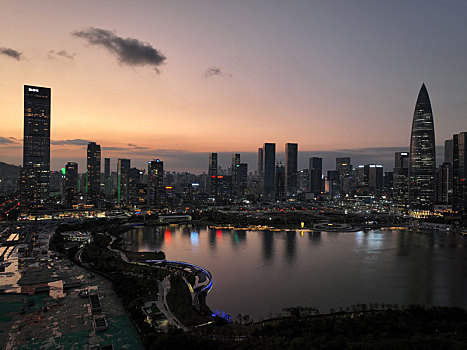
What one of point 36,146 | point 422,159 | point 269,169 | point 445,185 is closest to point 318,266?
point 422,159

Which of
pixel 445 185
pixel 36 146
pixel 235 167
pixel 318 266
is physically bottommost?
pixel 318 266

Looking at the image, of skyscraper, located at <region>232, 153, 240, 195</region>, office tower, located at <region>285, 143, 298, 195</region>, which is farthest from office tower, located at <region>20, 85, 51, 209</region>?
office tower, located at <region>285, 143, 298, 195</region>

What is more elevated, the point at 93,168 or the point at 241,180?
the point at 93,168

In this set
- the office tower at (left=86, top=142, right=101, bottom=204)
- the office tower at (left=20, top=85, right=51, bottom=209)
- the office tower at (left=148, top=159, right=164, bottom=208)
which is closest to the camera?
the office tower at (left=20, top=85, right=51, bottom=209)

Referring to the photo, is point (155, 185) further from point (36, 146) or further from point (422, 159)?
point (422, 159)

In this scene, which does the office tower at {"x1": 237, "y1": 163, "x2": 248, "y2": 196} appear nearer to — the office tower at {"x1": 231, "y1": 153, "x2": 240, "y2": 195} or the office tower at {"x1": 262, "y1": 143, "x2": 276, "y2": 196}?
the office tower at {"x1": 231, "y1": 153, "x2": 240, "y2": 195}

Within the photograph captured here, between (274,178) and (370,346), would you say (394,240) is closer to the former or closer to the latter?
(370,346)
